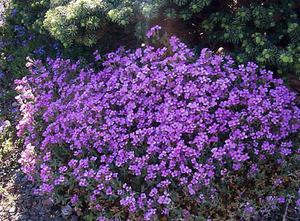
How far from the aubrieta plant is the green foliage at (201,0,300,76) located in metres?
0.14

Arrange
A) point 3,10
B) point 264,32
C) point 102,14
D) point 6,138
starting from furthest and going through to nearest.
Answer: point 3,10 < point 6,138 < point 102,14 < point 264,32

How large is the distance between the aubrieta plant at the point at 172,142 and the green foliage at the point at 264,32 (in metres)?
0.14

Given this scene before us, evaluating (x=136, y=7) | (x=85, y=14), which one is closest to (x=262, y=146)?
(x=136, y=7)

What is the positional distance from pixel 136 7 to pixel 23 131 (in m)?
1.46

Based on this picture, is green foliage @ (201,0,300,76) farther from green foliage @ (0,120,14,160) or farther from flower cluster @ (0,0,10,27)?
flower cluster @ (0,0,10,27)

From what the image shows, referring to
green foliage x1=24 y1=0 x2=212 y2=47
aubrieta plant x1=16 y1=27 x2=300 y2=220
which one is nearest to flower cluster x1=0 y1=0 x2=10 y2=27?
green foliage x1=24 y1=0 x2=212 y2=47

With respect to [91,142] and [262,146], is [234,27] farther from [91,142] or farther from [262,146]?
[91,142]

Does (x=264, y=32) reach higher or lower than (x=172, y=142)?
higher

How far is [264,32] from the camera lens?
3949 mm

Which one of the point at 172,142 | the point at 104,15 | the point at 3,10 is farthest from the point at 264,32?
the point at 3,10

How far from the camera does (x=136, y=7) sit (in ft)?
13.3

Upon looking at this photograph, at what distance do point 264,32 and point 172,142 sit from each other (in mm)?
1245

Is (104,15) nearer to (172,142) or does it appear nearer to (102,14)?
(102,14)

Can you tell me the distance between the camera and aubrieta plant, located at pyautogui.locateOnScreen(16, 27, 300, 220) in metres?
3.36
